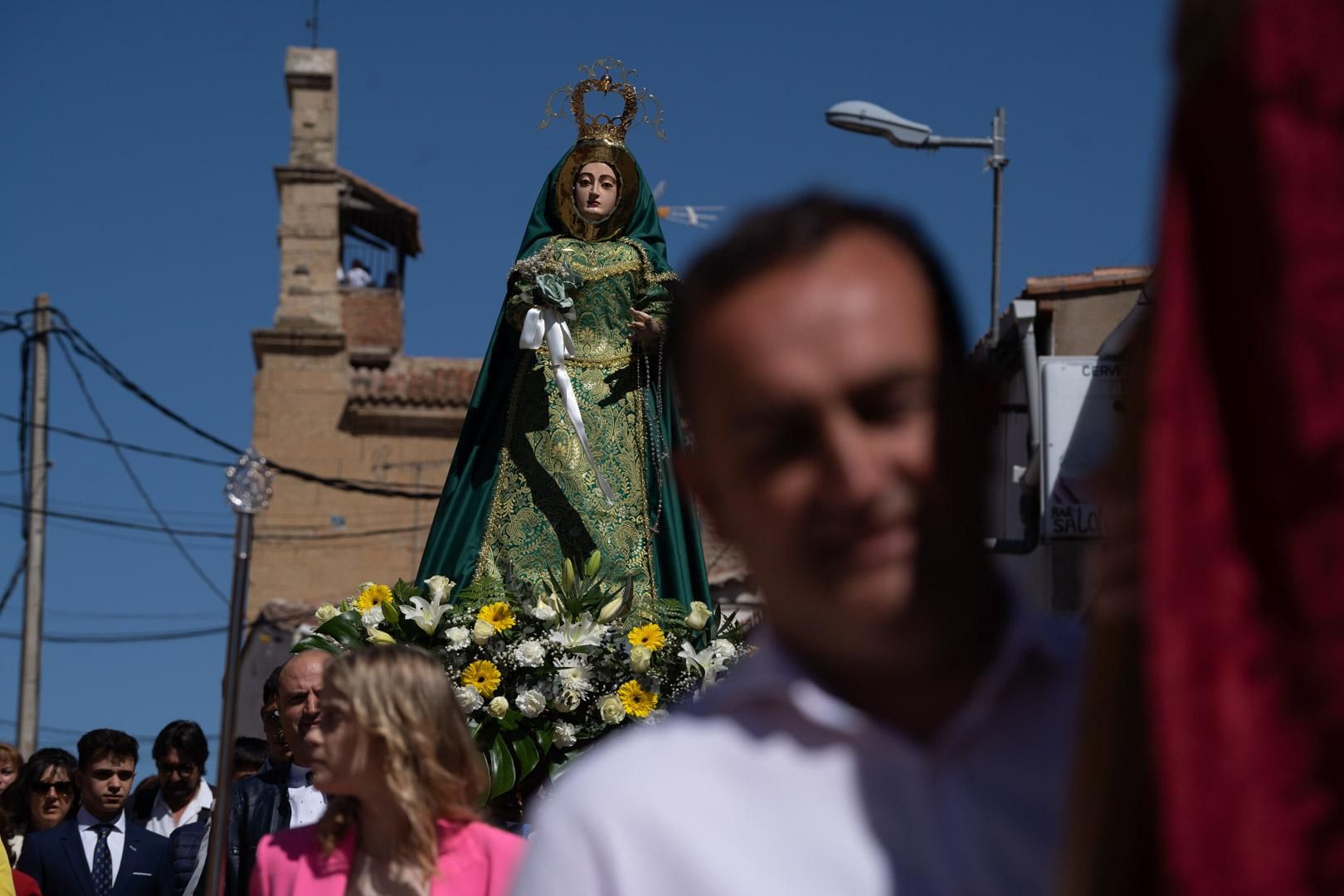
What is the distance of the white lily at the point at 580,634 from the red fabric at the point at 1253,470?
443cm

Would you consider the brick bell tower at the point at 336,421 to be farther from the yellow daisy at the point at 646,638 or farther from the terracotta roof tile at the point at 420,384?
the yellow daisy at the point at 646,638

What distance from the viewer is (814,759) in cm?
111

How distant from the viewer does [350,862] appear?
10.8ft

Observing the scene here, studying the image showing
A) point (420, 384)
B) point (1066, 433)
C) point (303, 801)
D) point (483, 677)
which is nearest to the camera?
point (483, 677)

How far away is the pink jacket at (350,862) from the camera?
321 cm

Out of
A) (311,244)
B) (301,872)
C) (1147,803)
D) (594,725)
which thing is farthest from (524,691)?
(311,244)

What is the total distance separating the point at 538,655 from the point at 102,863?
2.61 m

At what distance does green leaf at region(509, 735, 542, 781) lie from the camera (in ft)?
16.8

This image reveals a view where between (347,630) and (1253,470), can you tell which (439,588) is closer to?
(347,630)

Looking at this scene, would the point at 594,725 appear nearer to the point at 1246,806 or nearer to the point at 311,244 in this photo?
the point at 1246,806

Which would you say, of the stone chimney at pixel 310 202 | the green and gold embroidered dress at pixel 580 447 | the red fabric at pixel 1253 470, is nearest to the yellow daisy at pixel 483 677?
the green and gold embroidered dress at pixel 580 447

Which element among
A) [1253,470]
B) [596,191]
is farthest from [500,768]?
[1253,470]

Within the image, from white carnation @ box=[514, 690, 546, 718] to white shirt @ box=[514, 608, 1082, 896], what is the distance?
4.02 m

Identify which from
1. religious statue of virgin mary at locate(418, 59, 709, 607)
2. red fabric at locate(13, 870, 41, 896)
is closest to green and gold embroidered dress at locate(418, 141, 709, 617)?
religious statue of virgin mary at locate(418, 59, 709, 607)
